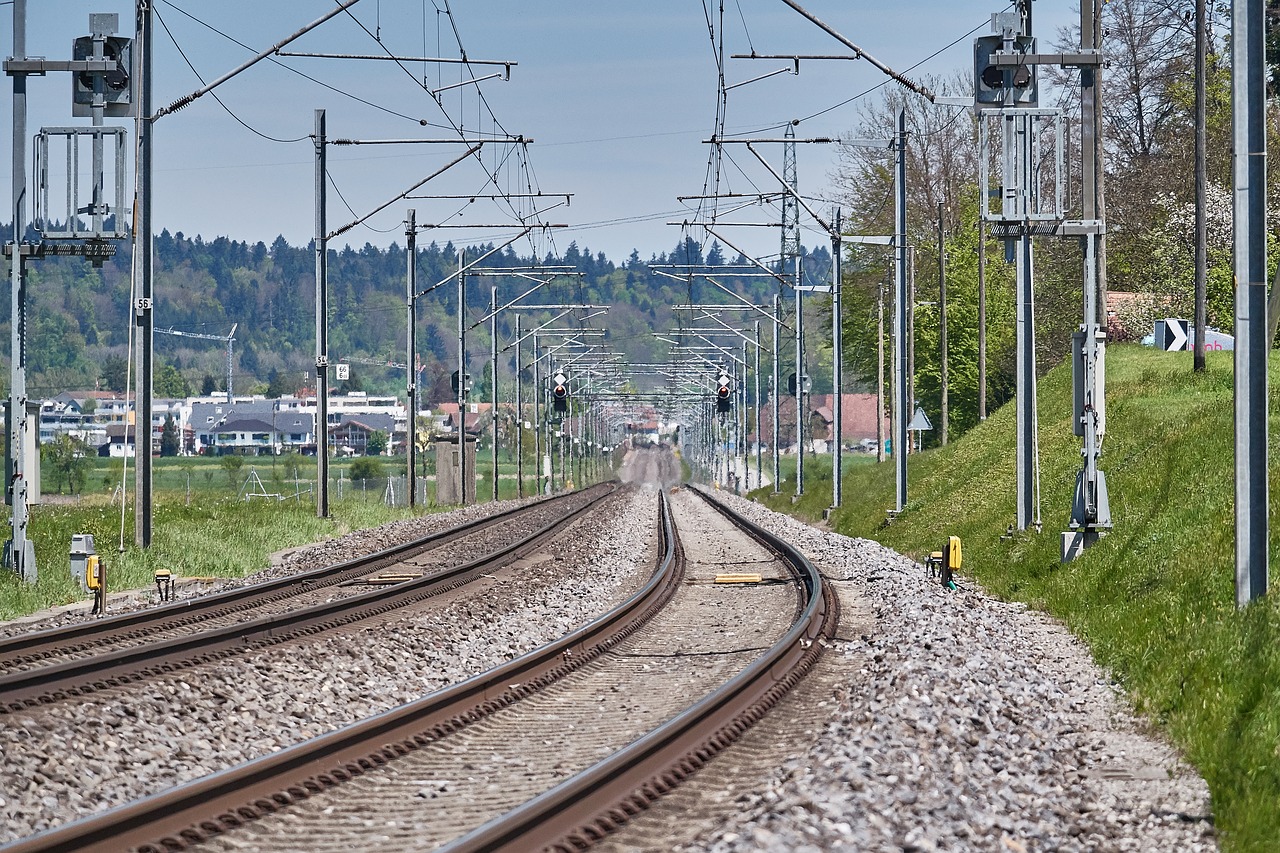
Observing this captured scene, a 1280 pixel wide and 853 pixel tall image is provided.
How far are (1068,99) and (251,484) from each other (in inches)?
1617

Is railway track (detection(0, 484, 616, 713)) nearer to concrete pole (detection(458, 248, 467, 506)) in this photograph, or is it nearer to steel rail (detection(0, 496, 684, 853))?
steel rail (detection(0, 496, 684, 853))

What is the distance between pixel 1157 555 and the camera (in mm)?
16531

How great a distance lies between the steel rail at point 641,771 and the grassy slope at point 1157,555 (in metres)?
2.65

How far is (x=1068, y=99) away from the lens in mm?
54094

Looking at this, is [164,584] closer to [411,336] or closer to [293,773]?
[293,773]

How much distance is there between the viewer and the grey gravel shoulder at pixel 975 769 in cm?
693

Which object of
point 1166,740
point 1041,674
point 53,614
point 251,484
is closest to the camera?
point 1166,740

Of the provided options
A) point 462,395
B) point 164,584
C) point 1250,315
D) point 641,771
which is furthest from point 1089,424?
point 462,395

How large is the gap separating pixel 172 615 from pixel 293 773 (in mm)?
8751

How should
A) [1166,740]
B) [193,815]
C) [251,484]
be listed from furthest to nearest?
[251,484] → [1166,740] → [193,815]

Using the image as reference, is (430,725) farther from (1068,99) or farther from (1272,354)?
(1068,99)

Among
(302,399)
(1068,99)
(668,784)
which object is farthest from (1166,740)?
(302,399)

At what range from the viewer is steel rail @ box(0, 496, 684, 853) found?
6.64 meters

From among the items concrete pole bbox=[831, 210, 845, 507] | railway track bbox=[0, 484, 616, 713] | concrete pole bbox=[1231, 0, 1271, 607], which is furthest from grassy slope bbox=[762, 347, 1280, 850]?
railway track bbox=[0, 484, 616, 713]
